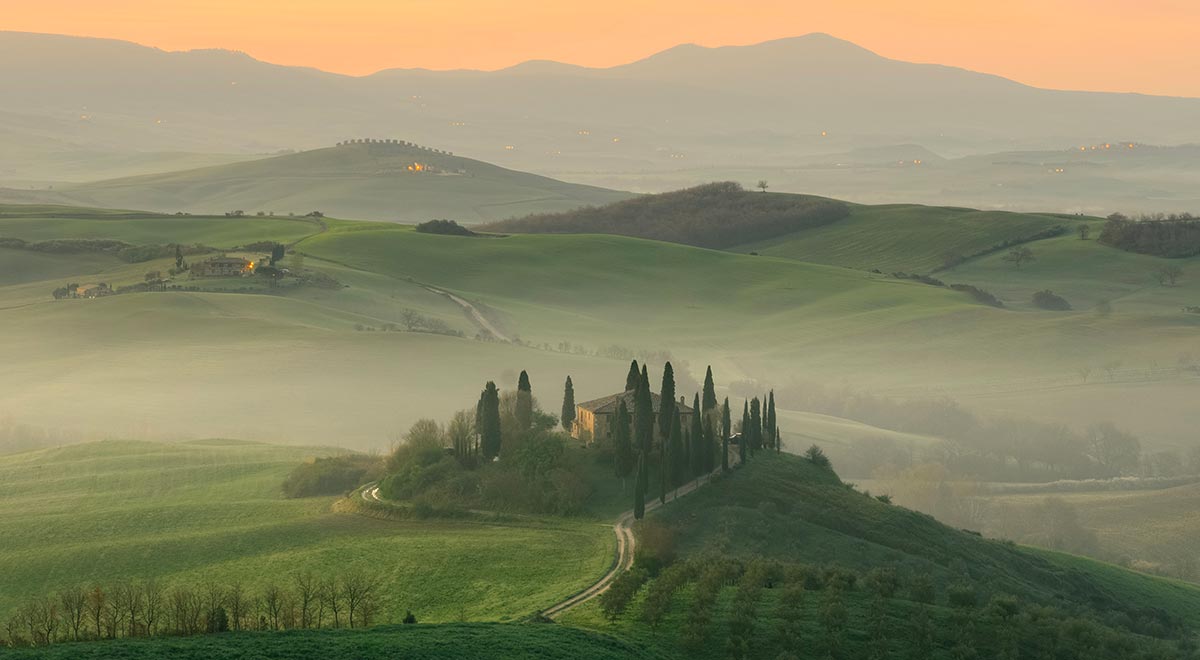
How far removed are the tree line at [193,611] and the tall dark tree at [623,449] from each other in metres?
23.8

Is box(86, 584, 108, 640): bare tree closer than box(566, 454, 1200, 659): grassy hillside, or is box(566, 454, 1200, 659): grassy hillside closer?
box(86, 584, 108, 640): bare tree

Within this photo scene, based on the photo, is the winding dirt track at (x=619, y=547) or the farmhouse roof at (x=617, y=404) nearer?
the winding dirt track at (x=619, y=547)

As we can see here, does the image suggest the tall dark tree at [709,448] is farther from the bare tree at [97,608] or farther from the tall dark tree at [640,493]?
the bare tree at [97,608]

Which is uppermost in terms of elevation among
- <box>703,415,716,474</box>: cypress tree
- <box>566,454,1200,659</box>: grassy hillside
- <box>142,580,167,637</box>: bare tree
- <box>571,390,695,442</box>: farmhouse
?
<box>571,390,695,442</box>: farmhouse

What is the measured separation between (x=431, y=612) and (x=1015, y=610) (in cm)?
3036

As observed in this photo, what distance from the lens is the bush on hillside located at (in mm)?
96375

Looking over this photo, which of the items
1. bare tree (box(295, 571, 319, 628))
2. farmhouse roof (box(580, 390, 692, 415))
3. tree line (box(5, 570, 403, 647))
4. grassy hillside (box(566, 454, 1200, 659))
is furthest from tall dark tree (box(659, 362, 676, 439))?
bare tree (box(295, 571, 319, 628))

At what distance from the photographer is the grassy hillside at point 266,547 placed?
70.2 m

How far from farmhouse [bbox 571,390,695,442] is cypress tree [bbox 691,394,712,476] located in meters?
2.09

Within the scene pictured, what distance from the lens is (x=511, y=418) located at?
96500 millimetres

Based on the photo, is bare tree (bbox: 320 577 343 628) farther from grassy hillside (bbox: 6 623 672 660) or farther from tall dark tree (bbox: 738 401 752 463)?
tall dark tree (bbox: 738 401 752 463)

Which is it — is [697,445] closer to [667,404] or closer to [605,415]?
[667,404]

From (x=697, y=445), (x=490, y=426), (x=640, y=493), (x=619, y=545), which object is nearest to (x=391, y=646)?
(x=619, y=545)

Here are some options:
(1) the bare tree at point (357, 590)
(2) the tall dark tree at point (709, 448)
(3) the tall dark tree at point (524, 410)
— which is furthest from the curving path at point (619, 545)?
(3) the tall dark tree at point (524, 410)
